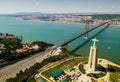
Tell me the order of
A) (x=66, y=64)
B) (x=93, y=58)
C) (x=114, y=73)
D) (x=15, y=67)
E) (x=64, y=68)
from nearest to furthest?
(x=93, y=58)
(x=114, y=73)
(x=64, y=68)
(x=66, y=64)
(x=15, y=67)

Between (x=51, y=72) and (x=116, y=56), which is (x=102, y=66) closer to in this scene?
(x=51, y=72)

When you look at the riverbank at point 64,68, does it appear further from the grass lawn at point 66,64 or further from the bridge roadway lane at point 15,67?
the bridge roadway lane at point 15,67

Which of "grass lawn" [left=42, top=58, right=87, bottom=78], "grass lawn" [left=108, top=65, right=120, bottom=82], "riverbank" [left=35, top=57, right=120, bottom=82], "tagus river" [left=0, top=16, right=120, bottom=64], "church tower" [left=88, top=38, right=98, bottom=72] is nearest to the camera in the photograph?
"grass lawn" [left=108, top=65, right=120, bottom=82]

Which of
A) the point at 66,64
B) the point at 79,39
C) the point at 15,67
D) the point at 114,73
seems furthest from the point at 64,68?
the point at 79,39

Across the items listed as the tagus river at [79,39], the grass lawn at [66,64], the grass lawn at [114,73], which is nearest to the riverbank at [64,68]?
the grass lawn at [66,64]

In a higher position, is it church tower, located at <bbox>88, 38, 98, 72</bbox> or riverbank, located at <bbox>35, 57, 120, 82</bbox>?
church tower, located at <bbox>88, 38, 98, 72</bbox>

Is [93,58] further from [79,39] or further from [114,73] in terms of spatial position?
[79,39]

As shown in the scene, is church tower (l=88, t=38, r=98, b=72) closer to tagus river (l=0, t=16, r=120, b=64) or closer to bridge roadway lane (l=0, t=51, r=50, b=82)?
bridge roadway lane (l=0, t=51, r=50, b=82)

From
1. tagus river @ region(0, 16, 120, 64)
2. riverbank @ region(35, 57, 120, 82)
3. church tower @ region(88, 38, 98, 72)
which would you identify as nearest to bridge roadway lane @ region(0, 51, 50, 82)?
riverbank @ region(35, 57, 120, 82)

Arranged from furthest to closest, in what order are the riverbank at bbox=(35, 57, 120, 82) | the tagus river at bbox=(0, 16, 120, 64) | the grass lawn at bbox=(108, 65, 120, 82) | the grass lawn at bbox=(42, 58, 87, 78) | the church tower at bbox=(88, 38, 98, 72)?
the tagus river at bbox=(0, 16, 120, 64) < the grass lawn at bbox=(42, 58, 87, 78) < the church tower at bbox=(88, 38, 98, 72) < the riverbank at bbox=(35, 57, 120, 82) < the grass lawn at bbox=(108, 65, 120, 82)

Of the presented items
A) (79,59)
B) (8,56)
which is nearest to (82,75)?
(79,59)

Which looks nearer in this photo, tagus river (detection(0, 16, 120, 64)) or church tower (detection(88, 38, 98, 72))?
church tower (detection(88, 38, 98, 72))
